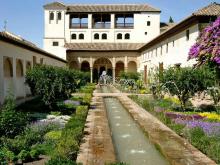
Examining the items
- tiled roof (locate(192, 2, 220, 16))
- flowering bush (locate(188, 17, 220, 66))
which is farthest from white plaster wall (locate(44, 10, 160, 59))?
flowering bush (locate(188, 17, 220, 66))

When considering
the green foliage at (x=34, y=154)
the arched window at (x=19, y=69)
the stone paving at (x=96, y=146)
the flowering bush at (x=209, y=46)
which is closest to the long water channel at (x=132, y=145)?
the stone paving at (x=96, y=146)

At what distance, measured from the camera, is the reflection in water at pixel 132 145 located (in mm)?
8555

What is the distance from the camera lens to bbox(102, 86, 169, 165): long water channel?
8547mm

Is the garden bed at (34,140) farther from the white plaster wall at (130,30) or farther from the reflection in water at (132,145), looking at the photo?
the white plaster wall at (130,30)

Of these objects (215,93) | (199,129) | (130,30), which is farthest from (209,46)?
(130,30)

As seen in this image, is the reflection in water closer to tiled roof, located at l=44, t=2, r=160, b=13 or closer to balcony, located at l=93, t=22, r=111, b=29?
tiled roof, located at l=44, t=2, r=160, b=13

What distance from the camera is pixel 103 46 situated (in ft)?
174

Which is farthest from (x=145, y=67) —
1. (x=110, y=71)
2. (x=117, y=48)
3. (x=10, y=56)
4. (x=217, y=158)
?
(x=217, y=158)

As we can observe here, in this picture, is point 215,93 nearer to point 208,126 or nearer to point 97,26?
point 208,126

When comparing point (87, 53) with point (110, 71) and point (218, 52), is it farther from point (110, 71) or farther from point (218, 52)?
point (218, 52)

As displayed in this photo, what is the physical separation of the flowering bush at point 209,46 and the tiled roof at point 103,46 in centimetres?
3520

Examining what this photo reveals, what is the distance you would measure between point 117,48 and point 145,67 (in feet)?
30.9

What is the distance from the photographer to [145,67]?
144 feet

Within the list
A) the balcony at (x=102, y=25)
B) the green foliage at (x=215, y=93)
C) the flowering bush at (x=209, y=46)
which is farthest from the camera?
the balcony at (x=102, y=25)
